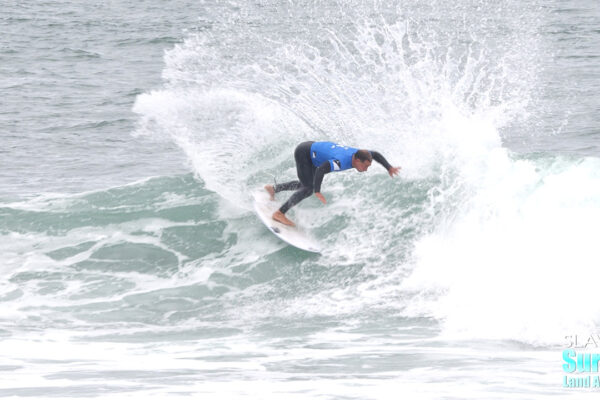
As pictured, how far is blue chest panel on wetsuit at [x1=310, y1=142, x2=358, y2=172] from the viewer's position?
35.4 feet

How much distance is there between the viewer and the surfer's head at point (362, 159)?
34.1ft

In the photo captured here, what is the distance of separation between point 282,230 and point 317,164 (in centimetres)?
99

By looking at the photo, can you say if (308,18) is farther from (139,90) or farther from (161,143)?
(161,143)

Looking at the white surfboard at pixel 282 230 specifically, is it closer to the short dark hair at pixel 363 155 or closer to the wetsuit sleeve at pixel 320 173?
the wetsuit sleeve at pixel 320 173

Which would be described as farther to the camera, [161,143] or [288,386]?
[161,143]

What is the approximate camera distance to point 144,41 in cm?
2578

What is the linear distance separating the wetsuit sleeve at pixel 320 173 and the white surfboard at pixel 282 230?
3.12ft

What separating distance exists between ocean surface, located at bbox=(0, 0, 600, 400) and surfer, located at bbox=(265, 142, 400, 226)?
0.51 metres

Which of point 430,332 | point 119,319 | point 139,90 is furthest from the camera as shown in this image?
point 139,90

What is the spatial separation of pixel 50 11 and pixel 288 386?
27.4m

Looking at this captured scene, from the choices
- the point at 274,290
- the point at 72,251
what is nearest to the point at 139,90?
the point at 72,251

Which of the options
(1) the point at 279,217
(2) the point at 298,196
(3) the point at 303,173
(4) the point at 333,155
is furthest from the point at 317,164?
(1) the point at 279,217

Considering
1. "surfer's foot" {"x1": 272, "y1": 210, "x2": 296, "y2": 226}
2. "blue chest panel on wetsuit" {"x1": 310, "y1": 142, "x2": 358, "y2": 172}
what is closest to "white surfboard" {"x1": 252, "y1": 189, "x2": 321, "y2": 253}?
"surfer's foot" {"x1": 272, "y1": 210, "x2": 296, "y2": 226}
